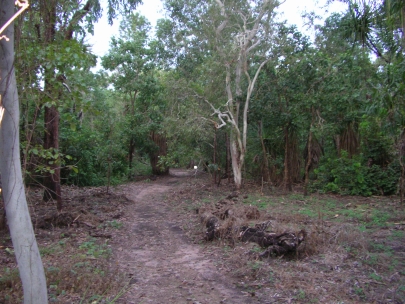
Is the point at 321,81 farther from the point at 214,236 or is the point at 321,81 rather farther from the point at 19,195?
the point at 19,195

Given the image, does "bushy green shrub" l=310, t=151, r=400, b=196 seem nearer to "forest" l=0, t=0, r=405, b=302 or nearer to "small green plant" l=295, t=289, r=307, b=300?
"forest" l=0, t=0, r=405, b=302

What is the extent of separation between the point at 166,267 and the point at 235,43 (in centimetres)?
1054

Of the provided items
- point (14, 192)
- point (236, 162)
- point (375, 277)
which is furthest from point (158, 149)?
point (14, 192)

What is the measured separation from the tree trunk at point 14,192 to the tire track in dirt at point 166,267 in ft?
6.16

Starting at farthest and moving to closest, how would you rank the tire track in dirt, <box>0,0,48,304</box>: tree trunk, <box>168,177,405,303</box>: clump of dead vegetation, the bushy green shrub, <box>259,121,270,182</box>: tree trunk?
<box>259,121,270,182</box>: tree trunk, the bushy green shrub, the tire track in dirt, <box>168,177,405,303</box>: clump of dead vegetation, <box>0,0,48,304</box>: tree trunk

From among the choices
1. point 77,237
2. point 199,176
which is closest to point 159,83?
point 199,176

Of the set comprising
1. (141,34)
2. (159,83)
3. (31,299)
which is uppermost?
(141,34)

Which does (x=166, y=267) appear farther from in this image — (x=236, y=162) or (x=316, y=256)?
(x=236, y=162)

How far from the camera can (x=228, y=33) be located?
16125 mm

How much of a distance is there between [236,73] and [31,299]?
541 inches

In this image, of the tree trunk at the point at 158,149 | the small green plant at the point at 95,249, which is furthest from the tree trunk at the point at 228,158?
the small green plant at the point at 95,249

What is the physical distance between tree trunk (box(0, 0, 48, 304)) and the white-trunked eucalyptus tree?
11921 millimetres

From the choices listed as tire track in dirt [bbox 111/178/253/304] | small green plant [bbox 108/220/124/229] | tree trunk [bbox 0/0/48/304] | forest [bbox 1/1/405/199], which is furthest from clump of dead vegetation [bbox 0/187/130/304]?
forest [bbox 1/1/405/199]

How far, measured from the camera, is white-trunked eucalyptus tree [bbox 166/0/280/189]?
15.1 metres
